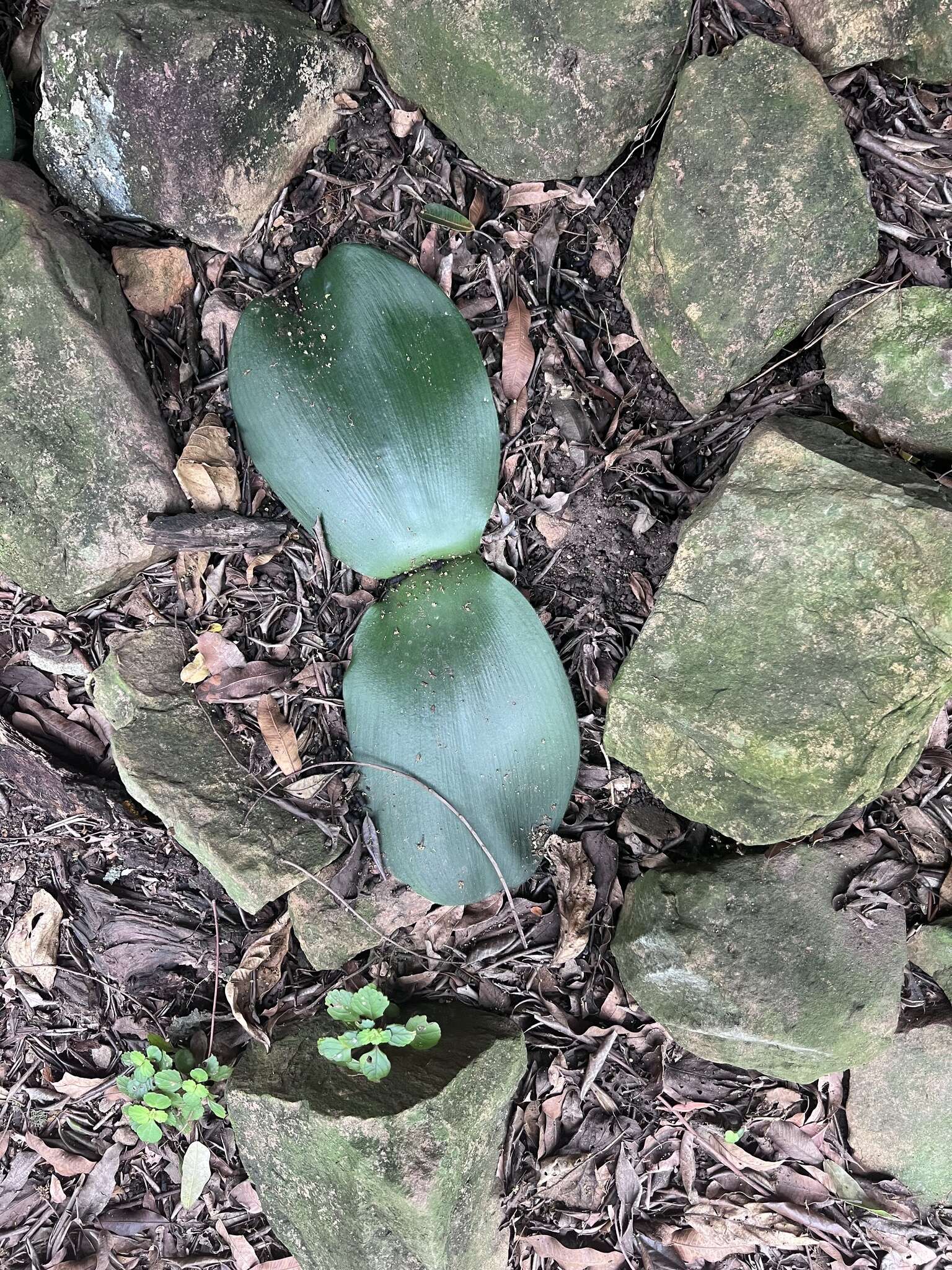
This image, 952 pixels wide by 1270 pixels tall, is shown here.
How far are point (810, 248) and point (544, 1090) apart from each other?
1669 mm

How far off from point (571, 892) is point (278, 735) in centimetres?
66

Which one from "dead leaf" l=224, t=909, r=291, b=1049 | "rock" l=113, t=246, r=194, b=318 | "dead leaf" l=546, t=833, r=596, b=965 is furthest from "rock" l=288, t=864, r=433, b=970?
"rock" l=113, t=246, r=194, b=318

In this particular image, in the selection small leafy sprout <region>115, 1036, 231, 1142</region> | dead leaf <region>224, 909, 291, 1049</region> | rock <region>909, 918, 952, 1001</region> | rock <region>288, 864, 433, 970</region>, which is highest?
rock <region>288, 864, 433, 970</region>

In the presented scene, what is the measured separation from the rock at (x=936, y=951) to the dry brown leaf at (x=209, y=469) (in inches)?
62.6

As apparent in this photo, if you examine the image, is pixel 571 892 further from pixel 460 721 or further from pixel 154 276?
pixel 154 276

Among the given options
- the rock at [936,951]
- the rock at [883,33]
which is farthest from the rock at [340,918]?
the rock at [883,33]

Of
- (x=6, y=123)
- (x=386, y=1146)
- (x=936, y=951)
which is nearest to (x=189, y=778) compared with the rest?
(x=386, y=1146)

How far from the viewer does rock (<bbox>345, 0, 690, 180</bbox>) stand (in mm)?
1292

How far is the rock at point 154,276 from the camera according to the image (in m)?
1.53

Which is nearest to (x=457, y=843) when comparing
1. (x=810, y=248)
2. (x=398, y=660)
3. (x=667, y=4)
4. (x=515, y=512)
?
(x=398, y=660)

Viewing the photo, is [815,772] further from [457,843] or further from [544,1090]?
[544,1090]

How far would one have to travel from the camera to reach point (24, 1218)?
70.5 inches

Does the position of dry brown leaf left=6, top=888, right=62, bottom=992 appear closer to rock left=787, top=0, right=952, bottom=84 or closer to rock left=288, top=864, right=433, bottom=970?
rock left=288, top=864, right=433, bottom=970

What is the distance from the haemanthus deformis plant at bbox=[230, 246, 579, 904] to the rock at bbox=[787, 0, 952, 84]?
73 cm
